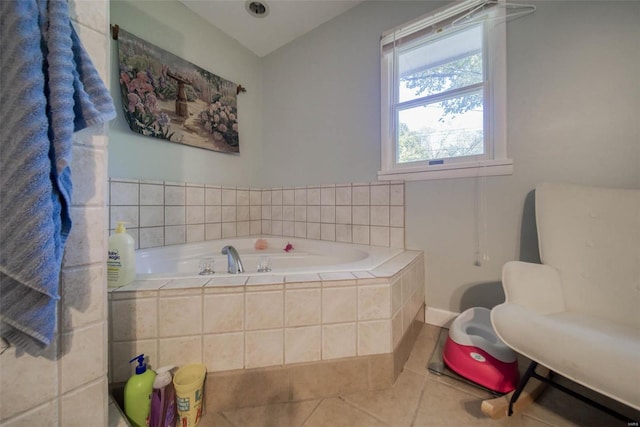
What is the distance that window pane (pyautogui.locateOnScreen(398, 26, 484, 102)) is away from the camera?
1.41m

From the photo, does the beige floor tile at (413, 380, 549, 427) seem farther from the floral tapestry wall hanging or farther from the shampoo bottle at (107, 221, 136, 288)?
the floral tapestry wall hanging

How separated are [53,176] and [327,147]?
167 centimetres

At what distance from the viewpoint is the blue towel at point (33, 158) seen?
1.32 ft

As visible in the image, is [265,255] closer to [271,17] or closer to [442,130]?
[442,130]

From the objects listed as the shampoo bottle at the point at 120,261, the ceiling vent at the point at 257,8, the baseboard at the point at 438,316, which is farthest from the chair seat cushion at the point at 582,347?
the ceiling vent at the point at 257,8

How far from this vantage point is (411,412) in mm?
839

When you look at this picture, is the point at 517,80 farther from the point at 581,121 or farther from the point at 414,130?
the point at 414,130

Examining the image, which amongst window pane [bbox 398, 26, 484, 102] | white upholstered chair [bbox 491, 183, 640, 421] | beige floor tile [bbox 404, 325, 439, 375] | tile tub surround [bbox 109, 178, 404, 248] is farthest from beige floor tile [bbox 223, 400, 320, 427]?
window pane [bbox 398, 26, 484, 102]

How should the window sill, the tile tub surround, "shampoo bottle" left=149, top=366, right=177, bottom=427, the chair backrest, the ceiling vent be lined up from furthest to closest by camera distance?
the ceiling vent → the tile tub surround → the window sill → the chair backrest → "shampoo bottle" left=149, top=366, right=177, bottom=427

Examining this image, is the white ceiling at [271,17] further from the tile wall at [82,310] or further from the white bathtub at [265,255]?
Result: the white bathtub at [265,255]

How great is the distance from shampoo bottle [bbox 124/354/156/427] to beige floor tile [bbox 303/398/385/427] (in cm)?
53

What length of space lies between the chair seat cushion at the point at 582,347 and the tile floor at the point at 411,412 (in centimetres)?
32

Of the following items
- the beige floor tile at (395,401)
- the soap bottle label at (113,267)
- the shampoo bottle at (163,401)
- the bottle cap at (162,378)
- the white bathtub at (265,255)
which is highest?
the soap bottle label at (113,267)

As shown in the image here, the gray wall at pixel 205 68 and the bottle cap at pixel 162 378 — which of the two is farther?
the gray wall at pixel 205 68
